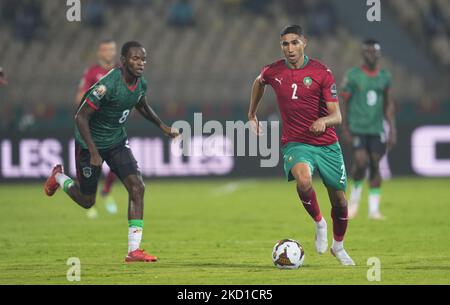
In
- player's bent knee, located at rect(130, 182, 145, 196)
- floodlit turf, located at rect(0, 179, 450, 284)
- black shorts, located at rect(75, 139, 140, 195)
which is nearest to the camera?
floodlit turf, located at rect(0, 179, 450, 284)

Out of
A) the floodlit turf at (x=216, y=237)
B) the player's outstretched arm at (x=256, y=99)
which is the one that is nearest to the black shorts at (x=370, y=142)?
the floodlit turf at (x=216, y=237)

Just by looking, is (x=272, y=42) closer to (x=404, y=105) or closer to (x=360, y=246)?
(x=404, y=105)

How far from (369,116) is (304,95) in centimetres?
557

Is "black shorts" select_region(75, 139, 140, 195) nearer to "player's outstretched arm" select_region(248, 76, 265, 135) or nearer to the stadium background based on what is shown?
"player's outstretched arm" select_region(248, 76, 265, 135)

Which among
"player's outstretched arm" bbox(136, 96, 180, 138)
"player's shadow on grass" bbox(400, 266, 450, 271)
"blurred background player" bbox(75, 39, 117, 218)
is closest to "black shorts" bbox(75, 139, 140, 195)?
"player's outstretched arm" bbox(136, 96, 180, 138)

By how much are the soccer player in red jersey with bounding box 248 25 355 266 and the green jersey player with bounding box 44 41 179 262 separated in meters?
1.43

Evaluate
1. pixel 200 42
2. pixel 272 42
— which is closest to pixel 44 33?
pixel 200 42

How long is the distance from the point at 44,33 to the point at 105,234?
16046mm

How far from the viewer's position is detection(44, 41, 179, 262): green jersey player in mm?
11219

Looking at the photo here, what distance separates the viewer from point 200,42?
29.7 m

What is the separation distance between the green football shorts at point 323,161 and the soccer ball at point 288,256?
2.84 ft

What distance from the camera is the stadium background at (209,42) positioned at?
26.5m

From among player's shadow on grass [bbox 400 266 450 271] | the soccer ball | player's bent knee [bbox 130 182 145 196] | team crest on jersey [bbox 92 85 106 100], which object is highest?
team crest on jersey [bbox 92 85 106 100]

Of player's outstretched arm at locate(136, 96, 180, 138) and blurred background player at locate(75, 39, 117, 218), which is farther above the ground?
blurred background player at locate(75, 39, 117, 218)
